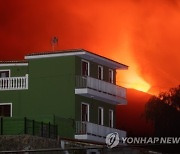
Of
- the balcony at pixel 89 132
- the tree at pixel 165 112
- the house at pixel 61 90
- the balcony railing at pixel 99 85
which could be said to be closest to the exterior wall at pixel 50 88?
the house at pixel 61 90

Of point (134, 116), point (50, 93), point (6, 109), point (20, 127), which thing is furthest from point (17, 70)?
point (134, 116)

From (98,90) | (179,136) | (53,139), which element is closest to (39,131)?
(53,139)

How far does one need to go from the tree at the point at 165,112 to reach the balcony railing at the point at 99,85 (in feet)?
46.6

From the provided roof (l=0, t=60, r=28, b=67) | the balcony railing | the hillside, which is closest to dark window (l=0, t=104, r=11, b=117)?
roof (l=0, t=60, r=28, b=67)

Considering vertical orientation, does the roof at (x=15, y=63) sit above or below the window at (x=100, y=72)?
above

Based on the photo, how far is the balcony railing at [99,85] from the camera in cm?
6269

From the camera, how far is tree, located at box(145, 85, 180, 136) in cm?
8131

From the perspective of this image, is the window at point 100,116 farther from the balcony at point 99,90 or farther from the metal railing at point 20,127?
the metal railing at point 20,127

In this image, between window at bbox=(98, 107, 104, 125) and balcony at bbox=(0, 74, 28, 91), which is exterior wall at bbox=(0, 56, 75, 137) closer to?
balcony at bbox=(0, 74, 28, 91)

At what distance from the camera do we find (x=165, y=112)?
83.6m

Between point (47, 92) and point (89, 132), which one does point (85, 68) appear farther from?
point (89, 132)

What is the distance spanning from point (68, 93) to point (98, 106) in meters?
4.62

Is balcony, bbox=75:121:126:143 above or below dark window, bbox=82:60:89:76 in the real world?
below

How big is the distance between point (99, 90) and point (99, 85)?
0.46 meters
